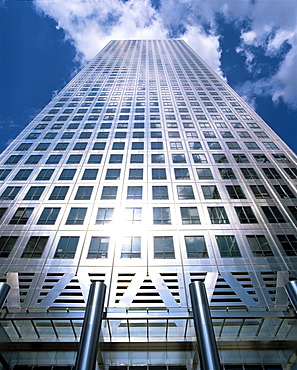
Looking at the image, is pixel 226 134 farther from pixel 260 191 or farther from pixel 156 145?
pixel 260 191

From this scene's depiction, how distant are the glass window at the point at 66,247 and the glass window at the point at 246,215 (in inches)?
576

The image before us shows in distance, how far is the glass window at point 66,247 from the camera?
66.4ft

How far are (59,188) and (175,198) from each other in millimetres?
12115

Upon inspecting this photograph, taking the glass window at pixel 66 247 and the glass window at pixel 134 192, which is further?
the glass window at pixel 134 192

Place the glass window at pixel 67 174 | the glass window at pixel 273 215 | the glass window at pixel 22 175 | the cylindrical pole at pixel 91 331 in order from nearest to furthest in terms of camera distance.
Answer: the cylindrical pole at pixel 91 331
the glass window at pixel 273 215
the glass window at pixel 22 175
the glass window at pixel 67 174

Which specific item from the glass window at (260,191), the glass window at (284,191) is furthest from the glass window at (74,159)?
the glass window at (284,191)

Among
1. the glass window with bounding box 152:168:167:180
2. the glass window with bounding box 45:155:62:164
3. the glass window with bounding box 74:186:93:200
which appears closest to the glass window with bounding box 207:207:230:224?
the glass window with bounding box 152:168:167:180

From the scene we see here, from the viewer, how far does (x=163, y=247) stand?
68.6 feet

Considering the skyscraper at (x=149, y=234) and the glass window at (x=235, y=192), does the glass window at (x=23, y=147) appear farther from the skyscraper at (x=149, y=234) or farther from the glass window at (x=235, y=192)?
the glass window at (x=235, y=192)

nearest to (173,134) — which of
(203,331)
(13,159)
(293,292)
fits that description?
(13,159)

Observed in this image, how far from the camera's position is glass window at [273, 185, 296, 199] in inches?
1034

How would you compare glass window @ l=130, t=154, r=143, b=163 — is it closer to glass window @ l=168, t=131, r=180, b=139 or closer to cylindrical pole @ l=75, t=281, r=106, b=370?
glass window @ l=168, t=131, r=180, b=139

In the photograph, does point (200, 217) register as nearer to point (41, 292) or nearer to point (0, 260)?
point (41, 292)

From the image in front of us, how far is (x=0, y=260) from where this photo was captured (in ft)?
64.9
